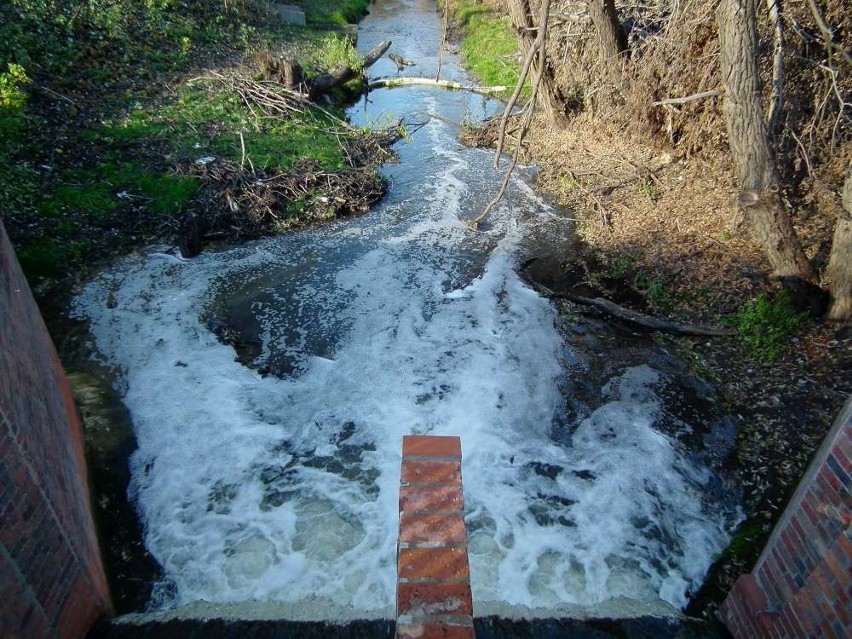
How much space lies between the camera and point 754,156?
6473 mm

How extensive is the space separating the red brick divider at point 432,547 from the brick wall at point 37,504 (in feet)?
6.40

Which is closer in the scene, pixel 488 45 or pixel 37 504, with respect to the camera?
pixel 37 504

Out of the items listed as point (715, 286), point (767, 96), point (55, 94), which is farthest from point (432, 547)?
point (55, 94)

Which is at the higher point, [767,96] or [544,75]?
[767,96]

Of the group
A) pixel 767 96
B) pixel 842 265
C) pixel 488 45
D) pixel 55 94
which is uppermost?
pixel 767 96

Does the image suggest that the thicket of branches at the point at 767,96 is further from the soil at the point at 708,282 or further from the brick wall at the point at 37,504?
the brick wall at the point at 37,504

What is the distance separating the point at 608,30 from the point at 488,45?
1031 cm

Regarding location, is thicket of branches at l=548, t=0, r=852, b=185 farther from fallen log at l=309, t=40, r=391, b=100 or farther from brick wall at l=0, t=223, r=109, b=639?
brick wall at l=0, t=223, r=109, b=639

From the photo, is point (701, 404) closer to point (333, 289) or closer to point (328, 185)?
point (333, 289)

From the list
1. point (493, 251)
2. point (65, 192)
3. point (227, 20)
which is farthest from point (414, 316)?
point (227, 20)

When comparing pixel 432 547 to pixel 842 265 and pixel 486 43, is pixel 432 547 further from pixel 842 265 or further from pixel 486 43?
pixel 486 43

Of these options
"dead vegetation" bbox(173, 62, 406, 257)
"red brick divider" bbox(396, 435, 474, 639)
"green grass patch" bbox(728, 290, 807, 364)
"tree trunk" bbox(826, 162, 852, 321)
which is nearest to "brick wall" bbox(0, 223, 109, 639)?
"red brick divider" bbox(396, 435, 474, 639)

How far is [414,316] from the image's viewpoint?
7.34m

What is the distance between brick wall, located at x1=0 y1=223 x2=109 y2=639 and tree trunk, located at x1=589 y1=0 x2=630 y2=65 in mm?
9838
